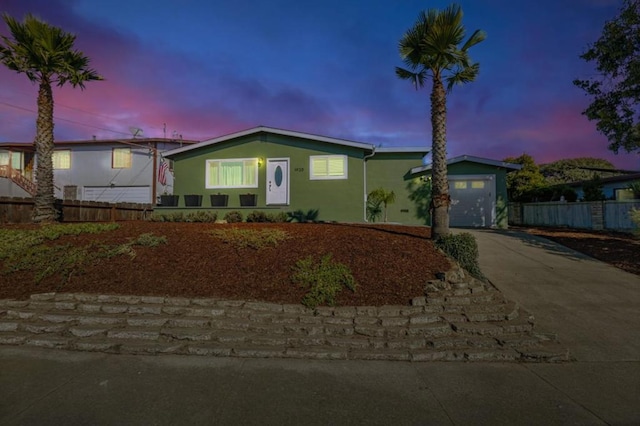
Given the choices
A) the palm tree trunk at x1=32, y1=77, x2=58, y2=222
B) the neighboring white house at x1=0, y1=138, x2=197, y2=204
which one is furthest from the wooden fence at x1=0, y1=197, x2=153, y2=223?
the neighboring white house at x1=0, y1=138, x2=197, y2=204

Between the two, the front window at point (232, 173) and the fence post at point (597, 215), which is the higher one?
the front window at point (232, 173)

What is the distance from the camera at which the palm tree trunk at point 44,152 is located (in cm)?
1034

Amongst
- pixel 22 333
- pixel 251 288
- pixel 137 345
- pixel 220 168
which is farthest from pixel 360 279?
pixel 220 168

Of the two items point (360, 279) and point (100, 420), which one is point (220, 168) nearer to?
point (360, 279)

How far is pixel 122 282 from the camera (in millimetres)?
6254

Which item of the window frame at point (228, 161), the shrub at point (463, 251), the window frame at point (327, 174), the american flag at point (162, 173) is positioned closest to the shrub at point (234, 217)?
the window frame at point (228, 161)

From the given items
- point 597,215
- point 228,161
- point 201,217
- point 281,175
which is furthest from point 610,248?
point 228,161

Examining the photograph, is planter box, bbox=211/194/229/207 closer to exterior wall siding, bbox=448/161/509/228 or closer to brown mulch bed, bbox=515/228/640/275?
exterior wall siding, bbox=448/161/509/228

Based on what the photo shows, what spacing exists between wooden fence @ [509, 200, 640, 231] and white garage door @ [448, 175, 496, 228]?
371cm

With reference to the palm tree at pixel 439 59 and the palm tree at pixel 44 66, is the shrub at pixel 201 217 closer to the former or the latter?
the palm tree at pixel 44 66

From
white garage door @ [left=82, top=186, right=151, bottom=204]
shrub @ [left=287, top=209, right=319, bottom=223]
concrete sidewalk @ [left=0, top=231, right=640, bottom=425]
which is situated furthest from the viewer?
white garage door @ [left=82, top=186, right=151, bottom=204]

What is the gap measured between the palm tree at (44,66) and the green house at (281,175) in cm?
423

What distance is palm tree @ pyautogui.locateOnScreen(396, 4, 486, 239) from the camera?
771 cm

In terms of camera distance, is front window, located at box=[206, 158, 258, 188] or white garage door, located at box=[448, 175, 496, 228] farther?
white garage door, located at box=[448, 175, 496, 228]
